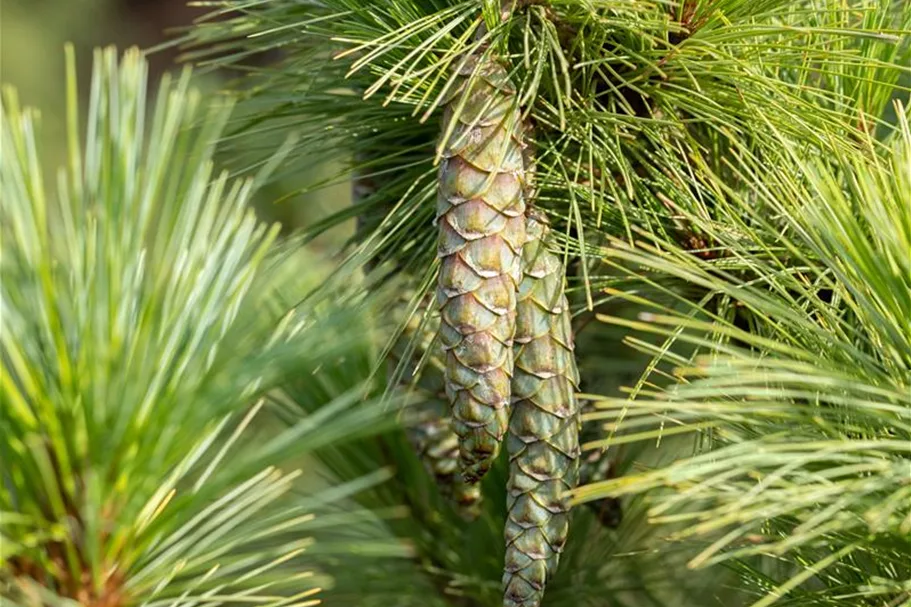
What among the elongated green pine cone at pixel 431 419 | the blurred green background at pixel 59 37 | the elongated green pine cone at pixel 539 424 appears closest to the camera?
the elongated green pine cone at pixel 539 424

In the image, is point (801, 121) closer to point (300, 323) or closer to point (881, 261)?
point (881, 261)

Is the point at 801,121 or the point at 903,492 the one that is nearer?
the point at 903,492

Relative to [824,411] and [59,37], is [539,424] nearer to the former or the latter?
[824,411]

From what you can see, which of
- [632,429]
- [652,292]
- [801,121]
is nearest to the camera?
[801,121]

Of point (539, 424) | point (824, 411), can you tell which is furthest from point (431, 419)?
point (824, 411)

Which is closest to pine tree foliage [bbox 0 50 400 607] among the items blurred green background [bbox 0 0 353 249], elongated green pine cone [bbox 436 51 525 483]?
elongated green pine cone [bbox 436 51 525 483]

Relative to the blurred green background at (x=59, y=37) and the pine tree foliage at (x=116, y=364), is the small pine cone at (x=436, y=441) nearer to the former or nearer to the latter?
the pine tree foliage at (x=116, y=364)

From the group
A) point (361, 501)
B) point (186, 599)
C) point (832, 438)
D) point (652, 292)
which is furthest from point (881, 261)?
point (361, 501)

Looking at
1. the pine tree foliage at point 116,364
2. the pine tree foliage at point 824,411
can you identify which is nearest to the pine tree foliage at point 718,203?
the pine tree foliage at point 824,411
